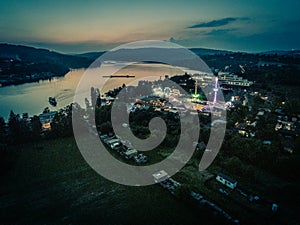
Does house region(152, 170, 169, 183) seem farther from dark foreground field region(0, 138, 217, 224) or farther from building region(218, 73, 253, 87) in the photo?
building region(218, 73, 253, 87)

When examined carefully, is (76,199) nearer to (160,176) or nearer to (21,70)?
(160,176)

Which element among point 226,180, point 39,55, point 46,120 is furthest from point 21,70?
point 226,180

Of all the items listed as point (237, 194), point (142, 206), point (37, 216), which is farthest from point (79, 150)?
point (237, 194)

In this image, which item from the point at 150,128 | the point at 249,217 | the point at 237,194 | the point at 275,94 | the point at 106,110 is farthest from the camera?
the point at 275,94

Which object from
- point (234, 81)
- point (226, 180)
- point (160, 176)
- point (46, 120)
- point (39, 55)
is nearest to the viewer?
point (226, 180)

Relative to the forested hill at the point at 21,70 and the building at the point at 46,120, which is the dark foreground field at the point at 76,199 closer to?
the building at the point at 46,120

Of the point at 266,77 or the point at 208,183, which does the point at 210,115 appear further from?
the point at 266,77

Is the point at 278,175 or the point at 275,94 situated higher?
the point at 275,94
